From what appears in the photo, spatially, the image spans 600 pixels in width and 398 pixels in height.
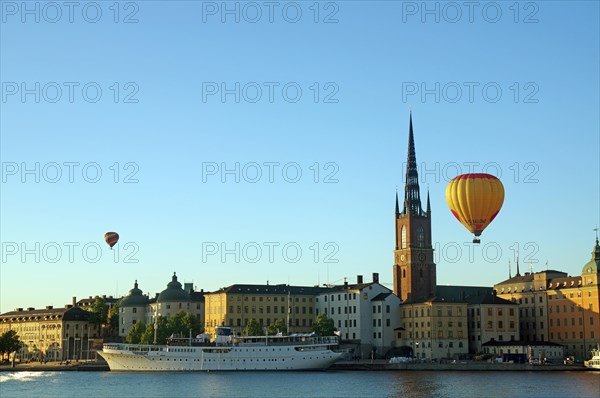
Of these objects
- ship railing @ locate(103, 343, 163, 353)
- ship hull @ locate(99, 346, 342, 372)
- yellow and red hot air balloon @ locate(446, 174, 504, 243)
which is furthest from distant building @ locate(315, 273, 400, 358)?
yellow and red hot air balloon @ locate(446, 174, 504, 243)

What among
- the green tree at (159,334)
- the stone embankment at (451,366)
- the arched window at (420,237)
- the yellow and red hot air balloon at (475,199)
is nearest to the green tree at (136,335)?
the green tree at (159,334)

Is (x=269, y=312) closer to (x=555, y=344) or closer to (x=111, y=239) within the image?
(x=111, y=239)

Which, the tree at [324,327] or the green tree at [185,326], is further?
the green tree at [185,326]

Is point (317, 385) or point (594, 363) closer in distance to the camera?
point (317, 385)

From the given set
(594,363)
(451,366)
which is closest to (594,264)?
(594,363)

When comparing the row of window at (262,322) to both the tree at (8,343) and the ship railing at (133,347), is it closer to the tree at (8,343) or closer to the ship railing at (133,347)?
the ship railing at (133,347)

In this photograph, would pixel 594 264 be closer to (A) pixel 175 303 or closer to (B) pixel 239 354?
(B) pixel 239 354
